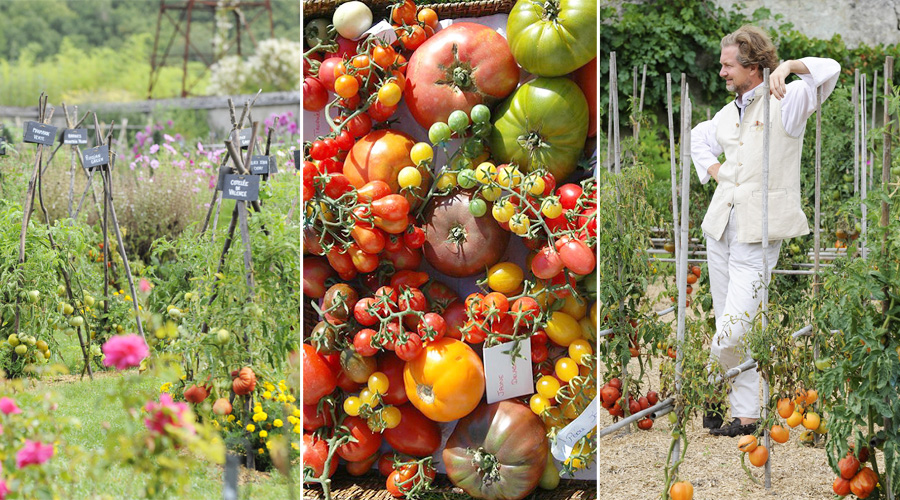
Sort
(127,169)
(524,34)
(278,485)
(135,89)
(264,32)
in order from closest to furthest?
(524,34) → (278,485) → (127,169) → (135,89) → (264,32)

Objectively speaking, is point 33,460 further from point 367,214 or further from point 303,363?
point 367,214

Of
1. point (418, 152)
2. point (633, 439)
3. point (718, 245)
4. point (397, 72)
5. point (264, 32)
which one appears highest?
point (264, 32)

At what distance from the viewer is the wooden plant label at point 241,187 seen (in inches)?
74.4

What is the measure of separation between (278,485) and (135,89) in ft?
32.6

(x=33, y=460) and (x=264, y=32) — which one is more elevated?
(x=264, y=32)

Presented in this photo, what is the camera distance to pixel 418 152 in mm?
1462

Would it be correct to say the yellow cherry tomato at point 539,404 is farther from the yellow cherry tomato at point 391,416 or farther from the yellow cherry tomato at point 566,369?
the yellow cherry tomato at point 391,416

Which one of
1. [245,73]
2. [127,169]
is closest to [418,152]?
[127,169]

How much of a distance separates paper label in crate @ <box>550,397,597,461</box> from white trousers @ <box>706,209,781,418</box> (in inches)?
42.8

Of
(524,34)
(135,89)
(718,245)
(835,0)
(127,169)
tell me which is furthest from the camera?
(135,89)

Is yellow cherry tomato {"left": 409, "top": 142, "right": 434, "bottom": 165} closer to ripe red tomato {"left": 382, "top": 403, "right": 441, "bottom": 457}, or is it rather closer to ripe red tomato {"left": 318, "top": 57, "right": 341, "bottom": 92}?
ripe red tomato {"left": 318, "top": 57, "right": 341, "bottom": 92}

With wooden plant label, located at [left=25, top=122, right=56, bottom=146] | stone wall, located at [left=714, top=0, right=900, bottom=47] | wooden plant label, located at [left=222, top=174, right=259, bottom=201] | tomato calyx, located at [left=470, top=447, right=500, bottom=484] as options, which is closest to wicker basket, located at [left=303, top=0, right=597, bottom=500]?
tomato calyx, located at [left=470, top=447, right=500, bottom=484]

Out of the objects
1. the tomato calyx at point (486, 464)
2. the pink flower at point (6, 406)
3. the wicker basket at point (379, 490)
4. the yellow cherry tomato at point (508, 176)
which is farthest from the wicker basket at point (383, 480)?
the pink flower at point (6, 406)

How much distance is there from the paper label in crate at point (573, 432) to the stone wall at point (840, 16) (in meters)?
6.24
